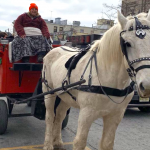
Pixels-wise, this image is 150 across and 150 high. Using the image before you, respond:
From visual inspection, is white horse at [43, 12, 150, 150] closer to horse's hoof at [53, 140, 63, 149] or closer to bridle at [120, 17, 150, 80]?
bridle at [120, 17, 150, 80]

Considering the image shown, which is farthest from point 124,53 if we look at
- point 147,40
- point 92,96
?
point 92,96

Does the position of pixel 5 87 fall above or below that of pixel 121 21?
below

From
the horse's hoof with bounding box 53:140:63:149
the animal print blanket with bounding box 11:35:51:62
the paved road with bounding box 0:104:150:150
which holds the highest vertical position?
the animal print blanket with bounding box 11:35:51:62

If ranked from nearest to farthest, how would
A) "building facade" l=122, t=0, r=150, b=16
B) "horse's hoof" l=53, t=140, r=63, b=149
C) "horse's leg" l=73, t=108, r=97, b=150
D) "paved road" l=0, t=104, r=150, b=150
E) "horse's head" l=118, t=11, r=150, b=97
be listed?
"horse's head" l=118, t=11, r=150, b=97 < "horse's leg" l=73, t=108, r=97, b=150 < "horse's hoof" l=53, t=140, r=63, b=149 < "paved road" l=0, t=104, r=150, b=150 < "building facade" l=122, t=0, r=150, b=16

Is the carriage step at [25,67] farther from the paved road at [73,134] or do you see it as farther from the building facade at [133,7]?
the building facade at [133,7]

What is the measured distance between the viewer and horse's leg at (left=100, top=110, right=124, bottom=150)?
3.41 m

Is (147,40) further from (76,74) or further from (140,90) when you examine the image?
(76,74)

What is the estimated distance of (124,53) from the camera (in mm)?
2805

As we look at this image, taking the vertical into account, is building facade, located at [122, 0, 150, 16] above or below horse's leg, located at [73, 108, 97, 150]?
above

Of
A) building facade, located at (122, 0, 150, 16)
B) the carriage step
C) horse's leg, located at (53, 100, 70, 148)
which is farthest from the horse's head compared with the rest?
building facade, located at (122, 0, 150, 16)

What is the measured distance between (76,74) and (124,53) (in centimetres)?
92

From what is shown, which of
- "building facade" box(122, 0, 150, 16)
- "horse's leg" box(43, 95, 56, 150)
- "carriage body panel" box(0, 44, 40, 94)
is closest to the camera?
"horse's leg" box(43, 95, 56, 150)

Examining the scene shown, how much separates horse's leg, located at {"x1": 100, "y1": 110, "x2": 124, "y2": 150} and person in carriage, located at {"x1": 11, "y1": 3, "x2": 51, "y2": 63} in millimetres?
2393

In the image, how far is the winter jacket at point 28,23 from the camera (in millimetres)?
5137
